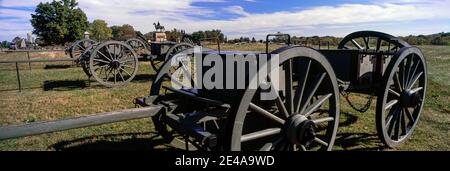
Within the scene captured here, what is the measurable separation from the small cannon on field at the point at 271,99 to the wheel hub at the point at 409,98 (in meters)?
0.01

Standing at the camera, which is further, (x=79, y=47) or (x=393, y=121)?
(x=79, y=47)

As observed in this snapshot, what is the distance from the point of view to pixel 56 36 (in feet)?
166

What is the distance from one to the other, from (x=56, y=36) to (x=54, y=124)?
53488mm

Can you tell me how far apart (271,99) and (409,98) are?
2.75m

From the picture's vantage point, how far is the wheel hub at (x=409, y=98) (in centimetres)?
507

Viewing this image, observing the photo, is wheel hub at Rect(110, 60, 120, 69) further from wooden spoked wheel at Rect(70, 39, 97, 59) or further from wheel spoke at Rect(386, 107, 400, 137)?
wheel spoke at Rect(386, 107, 400, 137)

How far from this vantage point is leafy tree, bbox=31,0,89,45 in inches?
1987

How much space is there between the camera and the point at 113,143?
Result: 5.23 meters

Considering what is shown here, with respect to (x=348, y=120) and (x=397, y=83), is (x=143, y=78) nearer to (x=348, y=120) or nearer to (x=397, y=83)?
(x=348, y=120)


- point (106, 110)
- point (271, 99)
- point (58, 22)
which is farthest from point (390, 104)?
point (58, 22)

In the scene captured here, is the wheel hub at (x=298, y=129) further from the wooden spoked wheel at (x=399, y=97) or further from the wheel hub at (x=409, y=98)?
the wheel hub at (x=409, y=98)

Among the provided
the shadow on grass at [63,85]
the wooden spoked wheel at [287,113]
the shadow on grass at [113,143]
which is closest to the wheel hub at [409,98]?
the wooden spoked wheel at [287,113]
